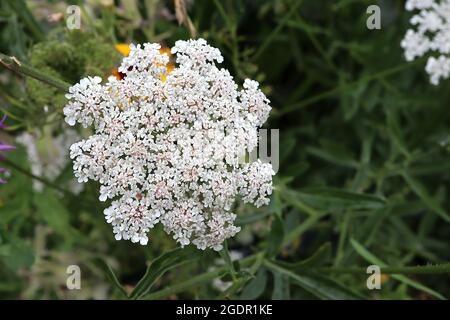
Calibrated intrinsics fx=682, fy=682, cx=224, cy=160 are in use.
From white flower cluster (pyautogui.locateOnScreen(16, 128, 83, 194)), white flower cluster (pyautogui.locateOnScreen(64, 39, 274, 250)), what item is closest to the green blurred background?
white flower cluster (pyautogui.locateOnScreen(16, 128, 83, 194))

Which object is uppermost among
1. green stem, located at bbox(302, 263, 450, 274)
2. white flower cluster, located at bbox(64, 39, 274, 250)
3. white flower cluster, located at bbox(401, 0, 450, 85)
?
white flower cluster, located at bbox(401, 0, 450, 85)

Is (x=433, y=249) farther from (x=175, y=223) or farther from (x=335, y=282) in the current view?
(x=175, y=223)

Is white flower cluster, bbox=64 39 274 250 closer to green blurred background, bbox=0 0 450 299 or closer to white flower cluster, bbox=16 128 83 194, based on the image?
green blurred background, bbox=0 0 450 299

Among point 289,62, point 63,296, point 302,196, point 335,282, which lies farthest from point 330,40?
point 63,296

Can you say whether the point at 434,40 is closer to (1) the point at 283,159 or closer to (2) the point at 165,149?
(1) the point at 283,159

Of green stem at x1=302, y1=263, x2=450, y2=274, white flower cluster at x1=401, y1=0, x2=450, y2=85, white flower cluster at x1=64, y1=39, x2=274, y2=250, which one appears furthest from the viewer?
white flower cluster at x1=401, y1=0, x2=450, y2=85

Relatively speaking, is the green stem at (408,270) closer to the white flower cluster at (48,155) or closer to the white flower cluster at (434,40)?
the white flower cluster at (434,40)

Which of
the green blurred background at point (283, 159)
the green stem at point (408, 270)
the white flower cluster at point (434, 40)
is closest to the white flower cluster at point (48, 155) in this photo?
the green blurred background at point (283, 159)

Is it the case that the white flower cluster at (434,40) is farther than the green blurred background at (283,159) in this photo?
Yes
